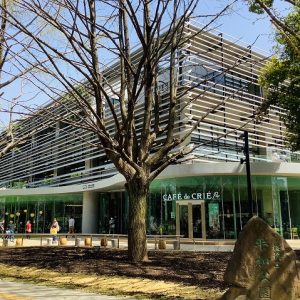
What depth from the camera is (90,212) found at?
38281 millimetres

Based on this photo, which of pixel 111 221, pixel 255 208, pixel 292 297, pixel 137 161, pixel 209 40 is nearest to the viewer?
pixel 292 297

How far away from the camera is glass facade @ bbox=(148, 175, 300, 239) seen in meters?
26.9

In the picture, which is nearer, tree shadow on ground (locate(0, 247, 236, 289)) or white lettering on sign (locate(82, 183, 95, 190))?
tree shadow on ground (locate(0, 247, 236, 289))

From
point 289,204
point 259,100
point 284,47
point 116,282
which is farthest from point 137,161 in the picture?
point 259,100

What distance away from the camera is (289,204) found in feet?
94.2

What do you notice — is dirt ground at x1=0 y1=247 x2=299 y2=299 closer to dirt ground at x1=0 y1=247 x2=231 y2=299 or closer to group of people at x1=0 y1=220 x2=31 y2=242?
dirt ground at x1=0 y1=247 x2=231 y2=299

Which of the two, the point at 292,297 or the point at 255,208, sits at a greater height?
the point at 255,208

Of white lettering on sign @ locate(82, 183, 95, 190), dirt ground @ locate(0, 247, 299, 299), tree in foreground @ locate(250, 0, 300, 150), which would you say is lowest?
dirt ground @ locate(0, 247, 299, 299)

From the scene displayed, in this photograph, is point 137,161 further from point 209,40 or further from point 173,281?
point 209,40

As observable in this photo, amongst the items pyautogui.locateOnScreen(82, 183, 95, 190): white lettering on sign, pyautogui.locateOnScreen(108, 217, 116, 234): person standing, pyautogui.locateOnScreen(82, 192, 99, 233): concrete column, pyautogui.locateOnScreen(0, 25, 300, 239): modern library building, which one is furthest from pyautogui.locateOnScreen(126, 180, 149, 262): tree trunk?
pyautogui.locateOnScreen(82, 192, 99, 233): concrete column

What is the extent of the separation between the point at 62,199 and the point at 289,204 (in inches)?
855

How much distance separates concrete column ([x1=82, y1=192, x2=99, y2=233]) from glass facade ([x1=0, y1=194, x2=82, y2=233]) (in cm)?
172

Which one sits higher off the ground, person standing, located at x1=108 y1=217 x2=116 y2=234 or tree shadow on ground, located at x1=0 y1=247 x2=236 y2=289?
person standing, located at x1=108 y1=217 x2=116 y2=234

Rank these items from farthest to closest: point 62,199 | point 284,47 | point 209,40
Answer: point 62,199
point 209,40
point 284,47
